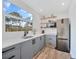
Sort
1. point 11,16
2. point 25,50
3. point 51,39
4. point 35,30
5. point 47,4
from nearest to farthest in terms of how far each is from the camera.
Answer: point 25,50, point 11,16, point 47,4, point 35,30, point 51,39

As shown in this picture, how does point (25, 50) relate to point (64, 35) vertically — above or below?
below

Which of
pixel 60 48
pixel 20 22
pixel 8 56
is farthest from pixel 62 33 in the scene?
pixel 8 56

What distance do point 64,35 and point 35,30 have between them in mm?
1813

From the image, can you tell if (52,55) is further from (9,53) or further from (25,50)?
(9,53)

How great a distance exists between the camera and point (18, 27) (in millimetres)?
3799

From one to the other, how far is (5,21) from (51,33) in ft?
17.3

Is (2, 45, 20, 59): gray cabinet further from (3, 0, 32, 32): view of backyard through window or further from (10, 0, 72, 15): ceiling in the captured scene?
(10, 0, 72, 15): ceiling

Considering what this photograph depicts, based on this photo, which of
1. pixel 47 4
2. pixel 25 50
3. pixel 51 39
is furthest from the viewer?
pixel 51 39

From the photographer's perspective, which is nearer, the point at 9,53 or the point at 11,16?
the point at 9,53

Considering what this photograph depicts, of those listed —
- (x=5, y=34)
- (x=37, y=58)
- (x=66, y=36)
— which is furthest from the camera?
(x=66, y=36)

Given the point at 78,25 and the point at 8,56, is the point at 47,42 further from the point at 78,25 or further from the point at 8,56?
the point at 78,25

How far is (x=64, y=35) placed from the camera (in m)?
5.86

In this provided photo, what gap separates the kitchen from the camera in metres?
2.77

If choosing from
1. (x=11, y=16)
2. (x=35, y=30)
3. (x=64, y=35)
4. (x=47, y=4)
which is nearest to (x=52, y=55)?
(x=64, y=35)
